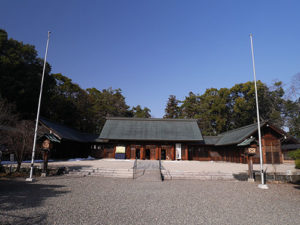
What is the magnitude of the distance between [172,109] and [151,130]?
908 inches

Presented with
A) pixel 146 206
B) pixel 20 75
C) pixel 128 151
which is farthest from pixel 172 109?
pixel 146 206

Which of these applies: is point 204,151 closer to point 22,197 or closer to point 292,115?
point 292,115

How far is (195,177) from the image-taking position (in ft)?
42.2

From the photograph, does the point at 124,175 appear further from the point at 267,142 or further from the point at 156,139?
the point at 267,142

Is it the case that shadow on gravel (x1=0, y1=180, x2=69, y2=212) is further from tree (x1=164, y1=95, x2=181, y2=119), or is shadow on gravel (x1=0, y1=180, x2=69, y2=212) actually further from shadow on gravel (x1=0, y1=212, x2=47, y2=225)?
tree (x1=164, y1=95, x2=181, y2=119)

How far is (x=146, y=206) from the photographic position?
21.9 ft

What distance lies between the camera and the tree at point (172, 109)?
48963 millimetres

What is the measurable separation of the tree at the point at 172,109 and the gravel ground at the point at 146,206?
3975 centimetres

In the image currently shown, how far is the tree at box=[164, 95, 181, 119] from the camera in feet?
161

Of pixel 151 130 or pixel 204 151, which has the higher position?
pixel 151 130

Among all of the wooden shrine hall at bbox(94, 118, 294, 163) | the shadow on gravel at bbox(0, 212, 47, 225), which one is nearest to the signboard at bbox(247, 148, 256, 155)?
the wooden shrine hall at bbox(94, 118, 294, 163)

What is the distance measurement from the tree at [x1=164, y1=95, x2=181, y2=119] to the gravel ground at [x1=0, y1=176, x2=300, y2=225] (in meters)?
39.7

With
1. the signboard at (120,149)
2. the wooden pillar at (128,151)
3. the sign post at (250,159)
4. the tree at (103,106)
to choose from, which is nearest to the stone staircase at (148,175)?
the sign post at (250,159)

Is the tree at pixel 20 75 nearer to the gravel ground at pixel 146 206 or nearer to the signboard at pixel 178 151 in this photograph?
the gravel ground at pixel 146 206
